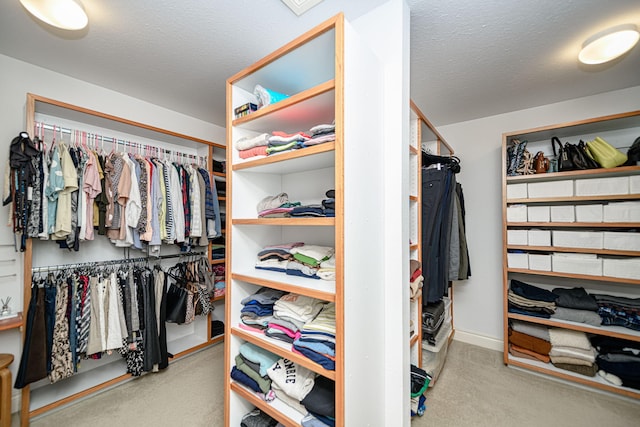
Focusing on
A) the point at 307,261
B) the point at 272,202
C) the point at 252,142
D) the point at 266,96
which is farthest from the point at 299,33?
the point at 307,261

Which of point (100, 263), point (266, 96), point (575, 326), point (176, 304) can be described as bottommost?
point (575, 326)

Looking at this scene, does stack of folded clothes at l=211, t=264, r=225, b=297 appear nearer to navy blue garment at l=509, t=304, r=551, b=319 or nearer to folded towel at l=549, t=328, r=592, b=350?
navy blue garment at l=509, t=304, r=551, b=319

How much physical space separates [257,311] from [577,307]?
2.54 m

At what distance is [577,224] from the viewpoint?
6.39 feet

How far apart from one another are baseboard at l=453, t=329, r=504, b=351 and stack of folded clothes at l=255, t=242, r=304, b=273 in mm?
2407

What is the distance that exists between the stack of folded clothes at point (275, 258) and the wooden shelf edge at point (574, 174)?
2118 millimetres

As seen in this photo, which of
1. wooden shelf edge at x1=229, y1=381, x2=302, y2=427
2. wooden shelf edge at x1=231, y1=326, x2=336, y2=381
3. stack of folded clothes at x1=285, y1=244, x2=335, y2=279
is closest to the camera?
wooden shelf edge at x1=231, y1=326, x2=336, y2=381

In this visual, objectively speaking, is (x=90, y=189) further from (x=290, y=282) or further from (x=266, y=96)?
(x=290, y=282)

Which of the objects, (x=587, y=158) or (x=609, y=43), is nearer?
(x=609, y=43)

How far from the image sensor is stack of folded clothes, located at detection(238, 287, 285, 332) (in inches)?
52.6

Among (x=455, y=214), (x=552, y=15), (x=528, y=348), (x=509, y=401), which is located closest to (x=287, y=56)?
(x=552, y=15)

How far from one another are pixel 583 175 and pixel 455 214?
3.33 ft

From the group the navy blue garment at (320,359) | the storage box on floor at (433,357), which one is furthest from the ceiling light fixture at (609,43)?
the navy blue garment at (320,359)

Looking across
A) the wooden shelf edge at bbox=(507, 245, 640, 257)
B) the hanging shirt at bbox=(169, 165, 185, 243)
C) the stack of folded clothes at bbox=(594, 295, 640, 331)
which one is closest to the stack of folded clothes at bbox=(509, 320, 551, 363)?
the stack of folded clothes at bbox=(594, 295, 640, 331)
